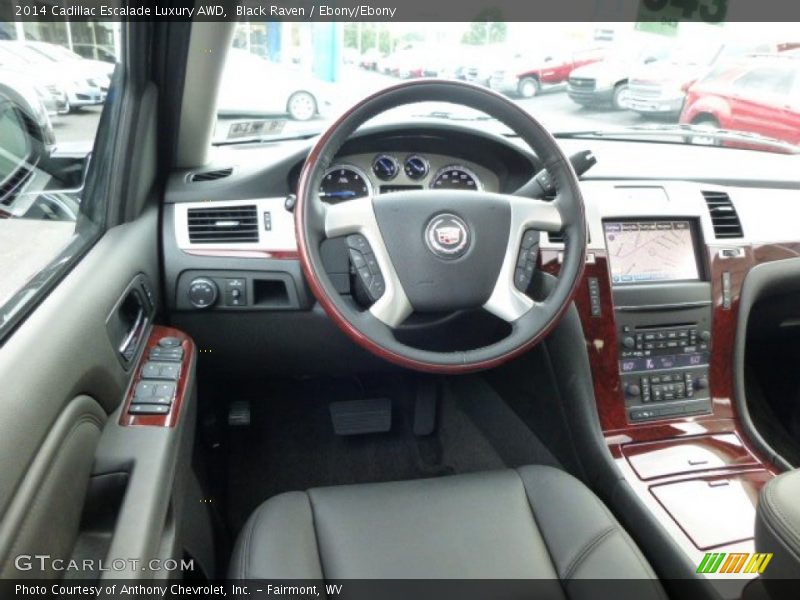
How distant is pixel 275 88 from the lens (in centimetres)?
191

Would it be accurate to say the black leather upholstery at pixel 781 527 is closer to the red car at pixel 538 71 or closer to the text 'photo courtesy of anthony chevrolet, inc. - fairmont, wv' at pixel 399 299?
the text 'photo courtesy of anthony chevrolet, inc. - fairmont, wv' at pixel 399 299

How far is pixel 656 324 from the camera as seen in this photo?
5.85 ft

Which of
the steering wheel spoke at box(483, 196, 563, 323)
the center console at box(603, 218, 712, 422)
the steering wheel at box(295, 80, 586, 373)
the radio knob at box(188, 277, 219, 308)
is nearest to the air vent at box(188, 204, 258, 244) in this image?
the radio knob at box(188, 277, 219, 308)

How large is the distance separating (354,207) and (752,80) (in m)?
1.60

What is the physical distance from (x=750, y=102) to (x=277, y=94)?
62.1 inches

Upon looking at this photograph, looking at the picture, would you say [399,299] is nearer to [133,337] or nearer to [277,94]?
[133,337]

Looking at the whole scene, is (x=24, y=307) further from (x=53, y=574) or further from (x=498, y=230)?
(x=498, y=230)

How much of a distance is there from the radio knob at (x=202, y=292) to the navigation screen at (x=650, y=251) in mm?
1056

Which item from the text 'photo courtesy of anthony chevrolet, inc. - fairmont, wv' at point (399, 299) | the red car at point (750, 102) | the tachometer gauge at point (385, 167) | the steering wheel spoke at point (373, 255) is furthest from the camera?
the red car at point (750, 102)

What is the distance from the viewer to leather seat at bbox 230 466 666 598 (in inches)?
47.3

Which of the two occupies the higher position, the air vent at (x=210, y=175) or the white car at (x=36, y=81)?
the white car at (x=36, y=81)

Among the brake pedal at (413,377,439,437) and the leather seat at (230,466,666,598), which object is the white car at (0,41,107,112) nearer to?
A: the leather seat at (230,466,666,598)

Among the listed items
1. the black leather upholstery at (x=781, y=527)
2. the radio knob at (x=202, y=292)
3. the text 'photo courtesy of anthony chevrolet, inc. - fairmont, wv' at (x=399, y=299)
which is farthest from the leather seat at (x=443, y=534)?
the radio knob at (x=202, y=292)

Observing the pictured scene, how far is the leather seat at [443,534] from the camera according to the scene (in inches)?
47.3
